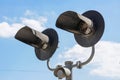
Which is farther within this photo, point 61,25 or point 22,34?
point 22,34

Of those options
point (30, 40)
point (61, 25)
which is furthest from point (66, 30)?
point (30, 40)

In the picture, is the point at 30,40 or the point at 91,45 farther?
the point at 30,40

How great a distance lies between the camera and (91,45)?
648 cm

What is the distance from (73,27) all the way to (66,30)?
12cm

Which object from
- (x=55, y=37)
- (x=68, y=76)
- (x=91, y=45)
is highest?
(x=55, y=37)

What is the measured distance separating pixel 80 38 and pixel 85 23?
379 millimetres

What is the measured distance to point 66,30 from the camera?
6.50 meters

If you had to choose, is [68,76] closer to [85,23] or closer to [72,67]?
[72,67]

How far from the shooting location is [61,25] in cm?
652

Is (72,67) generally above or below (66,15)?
below

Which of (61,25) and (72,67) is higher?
(61,25)

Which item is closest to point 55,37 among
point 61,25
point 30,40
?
point 30,40

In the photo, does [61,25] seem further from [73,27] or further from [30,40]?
[30,40]

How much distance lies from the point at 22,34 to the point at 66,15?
109 centimetres
